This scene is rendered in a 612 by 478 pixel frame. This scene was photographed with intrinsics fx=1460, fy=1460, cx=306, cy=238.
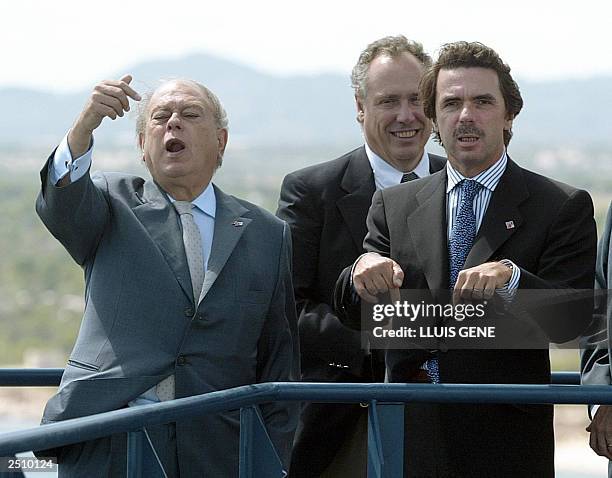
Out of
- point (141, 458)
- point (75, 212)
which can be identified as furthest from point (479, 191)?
point (141, 458)

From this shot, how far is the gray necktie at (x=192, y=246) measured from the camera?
4.15 metres

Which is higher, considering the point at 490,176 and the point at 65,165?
the point at 490,176

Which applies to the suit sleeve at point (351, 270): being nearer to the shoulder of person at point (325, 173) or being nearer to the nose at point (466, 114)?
the nose at point (466, 114)

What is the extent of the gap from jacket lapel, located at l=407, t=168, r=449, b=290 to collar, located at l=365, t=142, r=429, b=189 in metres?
0.66

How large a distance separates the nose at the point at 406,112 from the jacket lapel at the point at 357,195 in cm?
18

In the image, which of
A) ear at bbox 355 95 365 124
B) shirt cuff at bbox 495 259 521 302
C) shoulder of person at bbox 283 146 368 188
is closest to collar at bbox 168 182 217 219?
shoulder of person at bbox 283 146 368 188

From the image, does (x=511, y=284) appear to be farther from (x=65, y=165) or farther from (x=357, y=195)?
(x=65, y=165)

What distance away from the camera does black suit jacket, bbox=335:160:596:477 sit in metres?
4.11

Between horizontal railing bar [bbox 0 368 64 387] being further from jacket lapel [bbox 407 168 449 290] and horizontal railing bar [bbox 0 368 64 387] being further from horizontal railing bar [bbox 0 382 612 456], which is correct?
jacket lapel [bbox 407 168 449 290]

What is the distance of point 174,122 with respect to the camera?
13.9ft

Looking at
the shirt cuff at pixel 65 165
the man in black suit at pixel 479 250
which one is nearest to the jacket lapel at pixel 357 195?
the man in black suit at pixel 479 250

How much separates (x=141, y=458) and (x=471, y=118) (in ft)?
4.53

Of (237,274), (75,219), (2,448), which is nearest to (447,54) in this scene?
(237,274)

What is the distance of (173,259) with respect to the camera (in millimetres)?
4121
